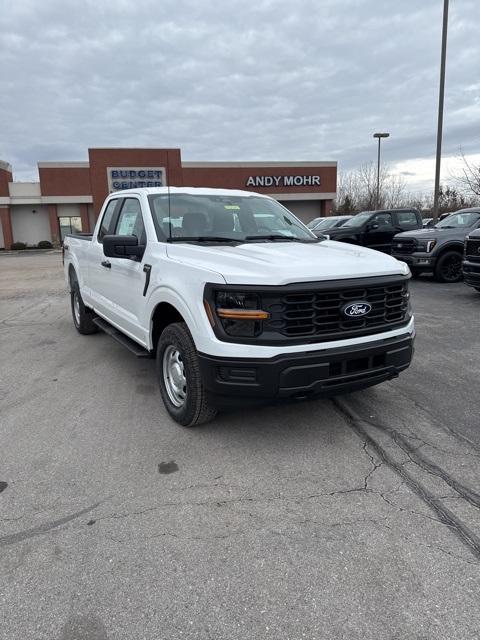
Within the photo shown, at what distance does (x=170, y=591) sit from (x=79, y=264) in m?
5.55

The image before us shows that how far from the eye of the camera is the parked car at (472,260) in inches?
354

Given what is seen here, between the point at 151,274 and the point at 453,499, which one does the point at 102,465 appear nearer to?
the point at 151,274

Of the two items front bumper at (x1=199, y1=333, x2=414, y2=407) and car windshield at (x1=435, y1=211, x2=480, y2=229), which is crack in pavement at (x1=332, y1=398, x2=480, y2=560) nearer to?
front bumper at (x1=199, y1=333, x2=414, y2=407)

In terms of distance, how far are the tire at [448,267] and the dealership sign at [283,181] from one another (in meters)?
27.6

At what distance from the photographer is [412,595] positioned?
216cm

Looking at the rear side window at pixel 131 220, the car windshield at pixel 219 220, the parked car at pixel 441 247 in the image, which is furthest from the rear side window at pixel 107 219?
the parked car at pixel 441 247

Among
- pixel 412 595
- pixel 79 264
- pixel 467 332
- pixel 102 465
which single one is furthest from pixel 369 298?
pixel 79 264

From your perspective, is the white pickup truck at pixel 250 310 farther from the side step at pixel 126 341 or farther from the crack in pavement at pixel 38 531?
the crack in pavement at pixel 38 531

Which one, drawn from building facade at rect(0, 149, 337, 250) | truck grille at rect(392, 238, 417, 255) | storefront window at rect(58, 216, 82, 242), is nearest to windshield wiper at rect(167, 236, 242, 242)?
truck grille at rect(392, 238, 417, 255)

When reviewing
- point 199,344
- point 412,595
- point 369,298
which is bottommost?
point 412,595

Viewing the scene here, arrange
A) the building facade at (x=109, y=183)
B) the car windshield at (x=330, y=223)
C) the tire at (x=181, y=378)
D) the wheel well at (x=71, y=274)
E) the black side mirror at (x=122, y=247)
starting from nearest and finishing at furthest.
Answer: the tire at (x=181, y=378) → the black side mirror at (x=122, y=247) → the wheel well at (x=71, y=274) → the car windshield at (x=330, y=223) → the building facade at (x=109, y=183)

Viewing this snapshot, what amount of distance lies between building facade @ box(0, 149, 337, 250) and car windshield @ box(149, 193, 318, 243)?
2994cm

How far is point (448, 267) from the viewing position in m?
12.1

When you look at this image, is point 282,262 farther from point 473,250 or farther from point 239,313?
point 473,250
